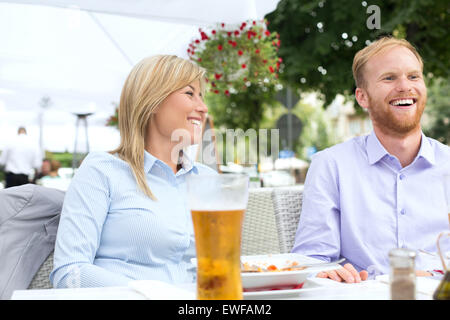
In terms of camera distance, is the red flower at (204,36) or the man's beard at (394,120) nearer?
the man's beard at (394,120)

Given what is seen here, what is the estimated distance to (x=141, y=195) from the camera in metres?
1.88

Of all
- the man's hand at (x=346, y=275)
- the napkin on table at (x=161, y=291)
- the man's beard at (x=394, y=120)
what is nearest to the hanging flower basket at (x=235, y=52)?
the man's beard at (x=394, y=120)

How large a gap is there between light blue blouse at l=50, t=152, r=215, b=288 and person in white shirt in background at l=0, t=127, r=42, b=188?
282 inches

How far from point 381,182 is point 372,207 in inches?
4.9

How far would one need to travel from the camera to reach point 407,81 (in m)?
2.24

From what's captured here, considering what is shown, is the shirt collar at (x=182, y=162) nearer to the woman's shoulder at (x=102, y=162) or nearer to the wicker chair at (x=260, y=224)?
the woman's shoulder at (x=102, y=162)

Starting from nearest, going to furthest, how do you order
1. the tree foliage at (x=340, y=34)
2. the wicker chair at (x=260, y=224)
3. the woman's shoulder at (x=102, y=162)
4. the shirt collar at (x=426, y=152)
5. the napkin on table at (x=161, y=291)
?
the napkin on table at (x=161, y=291), the woman's shoulder at (x=102, y=162), the shirt collar at (x=426, y=152), the wicker chair at (x=260, y=224), the tree foliage at (x=340, y=34)

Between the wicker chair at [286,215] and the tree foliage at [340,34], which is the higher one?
the tree foliage at [340,34]

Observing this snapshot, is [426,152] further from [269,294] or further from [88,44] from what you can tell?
[88,44]

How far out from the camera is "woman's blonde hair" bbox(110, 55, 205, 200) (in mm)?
2041

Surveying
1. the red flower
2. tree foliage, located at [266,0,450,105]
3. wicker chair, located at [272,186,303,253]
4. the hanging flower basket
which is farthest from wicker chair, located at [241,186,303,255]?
tree foliage, located at [266,0,450,105]

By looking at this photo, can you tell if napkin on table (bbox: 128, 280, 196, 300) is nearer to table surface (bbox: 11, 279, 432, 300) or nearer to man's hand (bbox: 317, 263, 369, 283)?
table surface (bbox: 11, 279, 432, 300)

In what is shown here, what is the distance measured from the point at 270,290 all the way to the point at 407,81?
141cm

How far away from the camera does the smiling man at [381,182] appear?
206 centimetres
